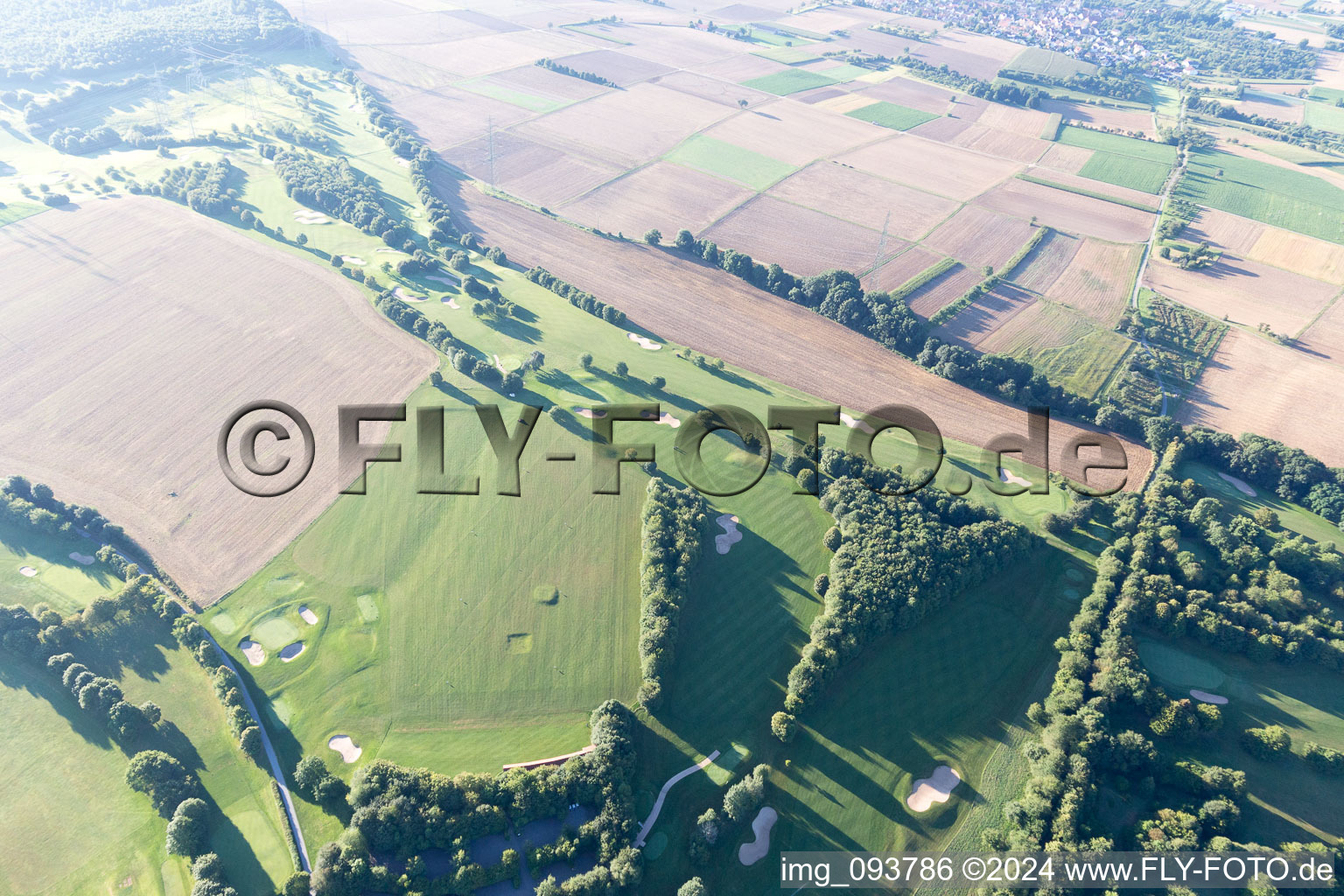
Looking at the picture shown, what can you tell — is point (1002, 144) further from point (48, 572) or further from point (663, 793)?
point (48, 572)

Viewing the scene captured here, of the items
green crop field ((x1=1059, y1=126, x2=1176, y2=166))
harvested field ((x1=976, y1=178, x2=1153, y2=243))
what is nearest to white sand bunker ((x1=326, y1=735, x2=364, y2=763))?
harvested field ((x1=976, y1=178, x2=1153, y2=243))

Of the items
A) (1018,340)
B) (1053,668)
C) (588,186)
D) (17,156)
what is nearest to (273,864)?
(1053,668)

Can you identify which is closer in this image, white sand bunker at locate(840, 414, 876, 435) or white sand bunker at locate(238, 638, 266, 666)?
white sand bunker at locate(238, 638, 266, 666)

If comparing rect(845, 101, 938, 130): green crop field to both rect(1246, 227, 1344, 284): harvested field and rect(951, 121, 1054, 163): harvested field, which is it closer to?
rect(951, 121, 1054, 163): harvested field

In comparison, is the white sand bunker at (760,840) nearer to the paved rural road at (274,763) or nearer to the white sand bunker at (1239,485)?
the paved rural road at (274,763)

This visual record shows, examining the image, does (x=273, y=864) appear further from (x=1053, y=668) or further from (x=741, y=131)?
(x=741, y=131)

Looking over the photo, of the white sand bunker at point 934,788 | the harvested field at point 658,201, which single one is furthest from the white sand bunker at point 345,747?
the harvested field at point 658,201

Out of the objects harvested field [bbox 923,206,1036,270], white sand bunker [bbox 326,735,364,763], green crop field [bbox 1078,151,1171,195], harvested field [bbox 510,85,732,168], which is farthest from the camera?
harvested field [bbox 510,85,732,168]

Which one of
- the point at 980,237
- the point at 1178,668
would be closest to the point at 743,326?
the point at 980,237
